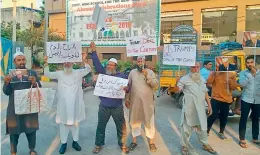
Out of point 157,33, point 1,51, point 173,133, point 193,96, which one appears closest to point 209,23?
point 157,33

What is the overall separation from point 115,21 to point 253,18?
280 inches

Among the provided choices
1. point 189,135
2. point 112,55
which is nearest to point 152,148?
point 189,135

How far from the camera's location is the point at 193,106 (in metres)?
4.64

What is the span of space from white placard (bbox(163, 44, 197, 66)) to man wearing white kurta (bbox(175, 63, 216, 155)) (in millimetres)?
179

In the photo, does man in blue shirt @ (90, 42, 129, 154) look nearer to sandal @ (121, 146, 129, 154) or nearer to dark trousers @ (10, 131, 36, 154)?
sandal @ (121, 146, 129, 154)

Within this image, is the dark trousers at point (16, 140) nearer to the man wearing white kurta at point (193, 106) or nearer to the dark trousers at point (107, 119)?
the dark trousers at point (107, 119)

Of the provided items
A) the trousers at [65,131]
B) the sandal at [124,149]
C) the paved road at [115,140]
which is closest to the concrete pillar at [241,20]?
the paved road at [115,140]

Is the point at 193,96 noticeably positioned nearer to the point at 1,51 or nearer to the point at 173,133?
the point at 173,133

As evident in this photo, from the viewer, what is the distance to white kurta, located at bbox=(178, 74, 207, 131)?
458 cm

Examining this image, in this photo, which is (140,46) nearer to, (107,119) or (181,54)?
(181,54)

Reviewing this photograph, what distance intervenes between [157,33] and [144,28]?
0.86 metres

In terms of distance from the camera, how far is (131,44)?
16.2ft


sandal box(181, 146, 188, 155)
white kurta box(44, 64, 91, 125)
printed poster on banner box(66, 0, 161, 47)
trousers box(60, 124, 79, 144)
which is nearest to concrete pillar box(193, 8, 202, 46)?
printed poster on banner box(66, 0, 161, 47)

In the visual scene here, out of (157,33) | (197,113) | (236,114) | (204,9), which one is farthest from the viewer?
(204,9)
